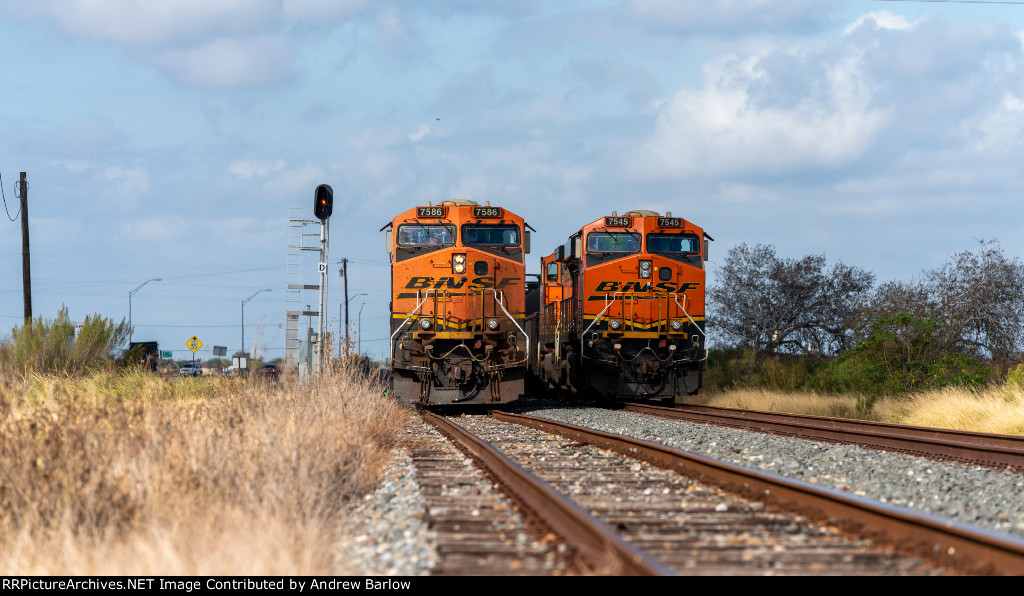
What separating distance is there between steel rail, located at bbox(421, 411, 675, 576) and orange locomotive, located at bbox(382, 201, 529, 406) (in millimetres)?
9937

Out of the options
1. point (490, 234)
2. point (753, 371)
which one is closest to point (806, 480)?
point (490, 234)

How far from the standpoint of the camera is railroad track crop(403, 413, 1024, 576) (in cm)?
488

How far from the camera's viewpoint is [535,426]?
1527 cm

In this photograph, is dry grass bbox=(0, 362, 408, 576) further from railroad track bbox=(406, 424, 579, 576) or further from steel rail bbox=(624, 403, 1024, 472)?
steel rail bbox=(624, 403, 1024, 472)

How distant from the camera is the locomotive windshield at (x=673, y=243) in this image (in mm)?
20641

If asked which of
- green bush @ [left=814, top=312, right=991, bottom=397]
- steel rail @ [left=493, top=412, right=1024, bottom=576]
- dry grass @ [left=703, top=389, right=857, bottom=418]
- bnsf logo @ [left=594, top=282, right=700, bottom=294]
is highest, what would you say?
bnsf logo @ [left=594, top=282, right=700, bottom=294]

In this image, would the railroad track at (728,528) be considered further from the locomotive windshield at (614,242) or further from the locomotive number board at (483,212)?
the locomotive windshield at (614,242)

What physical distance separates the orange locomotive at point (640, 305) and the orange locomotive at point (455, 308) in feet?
5.90

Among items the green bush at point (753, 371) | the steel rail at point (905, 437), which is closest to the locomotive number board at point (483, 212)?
the steel rail at point (905, 437)

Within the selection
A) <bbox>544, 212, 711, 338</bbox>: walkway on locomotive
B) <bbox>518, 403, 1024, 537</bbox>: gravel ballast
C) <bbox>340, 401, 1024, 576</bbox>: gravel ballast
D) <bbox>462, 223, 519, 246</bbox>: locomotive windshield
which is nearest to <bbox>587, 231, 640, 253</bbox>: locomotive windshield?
<bbox>544, 212, 711, 338</bbox>: walkway on locomotive

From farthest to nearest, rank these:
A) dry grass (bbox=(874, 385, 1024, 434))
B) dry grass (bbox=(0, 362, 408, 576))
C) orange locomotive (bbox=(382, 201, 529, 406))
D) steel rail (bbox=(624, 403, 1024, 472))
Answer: orange locomotive (bbox=(382, 201, 529, 406))
dry grass (bbox=(874, 385, 1024, 434))
steel rail (bbox=(624, 403, 1024, 472))
dry grass (bbox=(0, 362, 408, 576))
